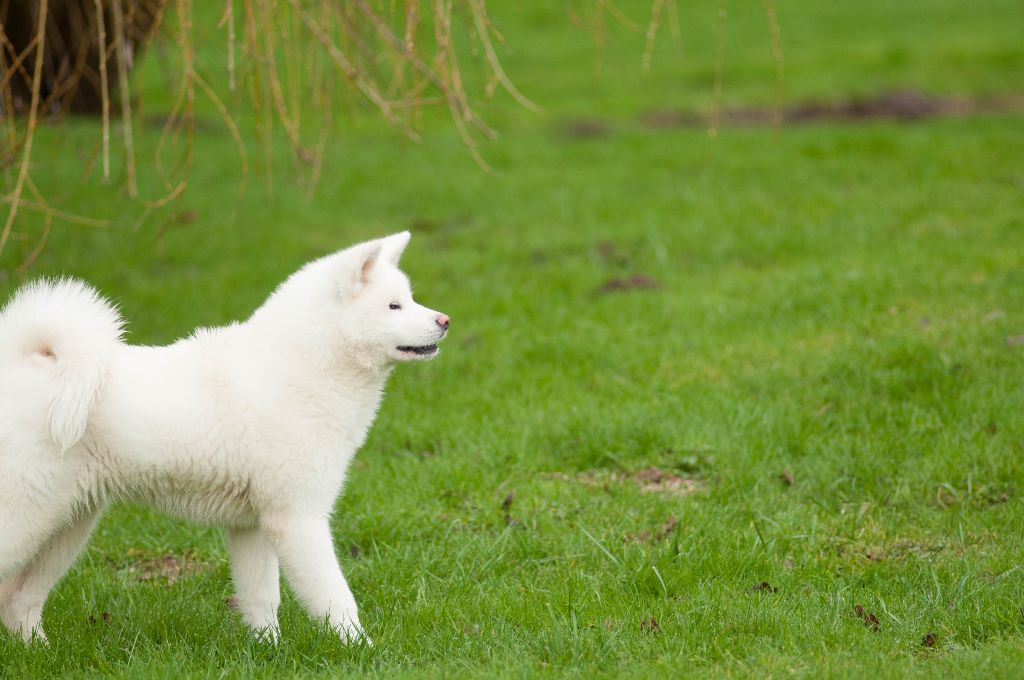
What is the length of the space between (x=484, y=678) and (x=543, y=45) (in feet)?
56.7

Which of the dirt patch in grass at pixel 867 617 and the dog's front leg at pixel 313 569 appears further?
the dirt patch in grass at pixel 867 617

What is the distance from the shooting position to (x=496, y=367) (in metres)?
6.88

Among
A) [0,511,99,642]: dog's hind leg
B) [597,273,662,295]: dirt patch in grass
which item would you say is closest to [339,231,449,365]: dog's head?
[0,511,99,642]: dog's hind leg

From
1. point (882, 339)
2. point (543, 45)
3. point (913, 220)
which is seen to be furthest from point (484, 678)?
point (543, 45)

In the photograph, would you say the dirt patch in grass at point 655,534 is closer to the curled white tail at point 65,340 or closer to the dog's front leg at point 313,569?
the dog's front leg at point 313,569

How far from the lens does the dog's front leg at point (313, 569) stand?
3.79 metres

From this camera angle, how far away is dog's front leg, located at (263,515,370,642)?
12.4ft

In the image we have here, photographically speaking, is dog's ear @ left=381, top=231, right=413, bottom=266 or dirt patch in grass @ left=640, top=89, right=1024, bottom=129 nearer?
dog's ear @ left=381, top=231, right=413, bottom=266

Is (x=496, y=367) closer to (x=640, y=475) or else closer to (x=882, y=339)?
(x=640, y=475)

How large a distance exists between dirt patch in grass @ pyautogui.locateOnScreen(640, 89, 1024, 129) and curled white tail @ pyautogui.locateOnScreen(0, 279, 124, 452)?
1044 centimetres

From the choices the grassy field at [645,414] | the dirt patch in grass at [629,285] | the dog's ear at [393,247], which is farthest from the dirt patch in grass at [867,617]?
the dirt patch in grass at [629,285]

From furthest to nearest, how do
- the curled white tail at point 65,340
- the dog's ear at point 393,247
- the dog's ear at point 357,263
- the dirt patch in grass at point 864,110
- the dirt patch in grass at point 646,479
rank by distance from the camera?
the dirt patch in grass at point 864,110 < the dirt patch in grass at point 646,479 < the dog's ear at point 393,247 < the dog's ear at point 357,263 < the curled white tail at point 65,340

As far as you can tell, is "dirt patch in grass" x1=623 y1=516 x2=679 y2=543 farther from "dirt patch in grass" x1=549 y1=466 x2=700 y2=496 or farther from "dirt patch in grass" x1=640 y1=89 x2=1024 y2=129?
"dirt patch in grass" x1=640 y1=89 x2=1024 y2=129

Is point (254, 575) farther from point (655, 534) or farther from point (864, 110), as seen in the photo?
point (864, 110)
